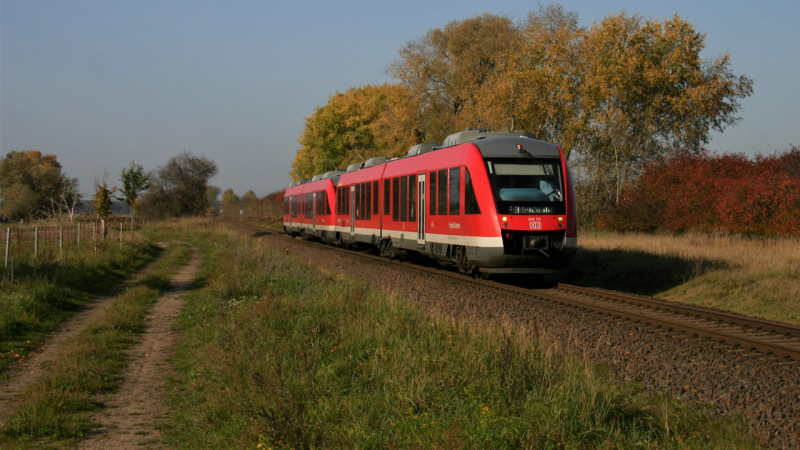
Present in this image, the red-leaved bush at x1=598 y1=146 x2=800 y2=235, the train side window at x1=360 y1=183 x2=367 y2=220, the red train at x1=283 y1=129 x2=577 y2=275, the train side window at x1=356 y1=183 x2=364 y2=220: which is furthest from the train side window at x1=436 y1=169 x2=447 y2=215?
the red-leaved bush at x1=598 y1=146 x2=800 y2=235

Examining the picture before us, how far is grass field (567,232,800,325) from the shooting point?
12.9 meters

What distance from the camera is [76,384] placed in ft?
25.0

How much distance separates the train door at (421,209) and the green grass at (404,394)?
9016mm

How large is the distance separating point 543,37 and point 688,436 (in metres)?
33.7

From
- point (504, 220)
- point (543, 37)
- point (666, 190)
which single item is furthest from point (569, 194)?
point (543, 37)

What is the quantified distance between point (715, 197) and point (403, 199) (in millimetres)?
11866

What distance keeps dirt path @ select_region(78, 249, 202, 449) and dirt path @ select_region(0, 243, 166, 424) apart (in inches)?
39.1

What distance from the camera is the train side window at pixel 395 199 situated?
20859 mm

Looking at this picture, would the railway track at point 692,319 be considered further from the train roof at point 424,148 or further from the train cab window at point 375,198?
the train cab window at point 375,198

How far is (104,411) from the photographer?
6941 mm

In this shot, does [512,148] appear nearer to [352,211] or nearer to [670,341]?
[670,341]

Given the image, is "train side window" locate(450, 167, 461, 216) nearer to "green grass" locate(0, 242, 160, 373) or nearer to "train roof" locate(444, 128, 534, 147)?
"train roof" locate(444, 128, 534, 147)

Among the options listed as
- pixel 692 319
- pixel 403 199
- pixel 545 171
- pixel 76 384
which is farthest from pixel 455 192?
pixel 76 384

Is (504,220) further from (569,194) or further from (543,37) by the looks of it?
(543,37)
